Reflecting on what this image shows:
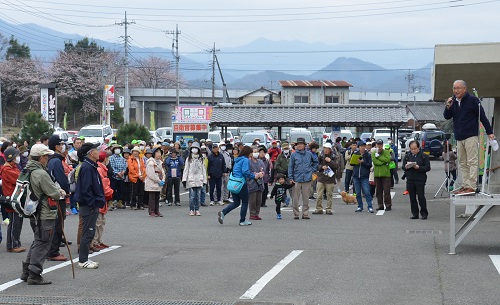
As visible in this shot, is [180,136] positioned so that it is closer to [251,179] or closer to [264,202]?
[264,202]

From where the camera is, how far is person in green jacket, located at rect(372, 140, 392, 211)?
19781 millimetres

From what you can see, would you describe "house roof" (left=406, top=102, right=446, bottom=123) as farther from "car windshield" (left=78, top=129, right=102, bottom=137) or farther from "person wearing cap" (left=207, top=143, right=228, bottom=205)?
"person wearing cap" (left=207, top=143, right=228, bottom=205)

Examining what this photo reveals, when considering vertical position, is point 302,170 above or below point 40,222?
above

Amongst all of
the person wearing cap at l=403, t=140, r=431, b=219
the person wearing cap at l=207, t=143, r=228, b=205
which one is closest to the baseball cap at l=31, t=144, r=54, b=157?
the person wearing cap at l=403, t=140, r=431, b=219

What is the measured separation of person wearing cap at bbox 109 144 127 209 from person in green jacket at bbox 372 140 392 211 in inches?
284

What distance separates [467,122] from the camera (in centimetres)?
1303

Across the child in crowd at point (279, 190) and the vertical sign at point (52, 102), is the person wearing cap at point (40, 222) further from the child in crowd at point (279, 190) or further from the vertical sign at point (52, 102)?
the vertical sign at point (52, 102)

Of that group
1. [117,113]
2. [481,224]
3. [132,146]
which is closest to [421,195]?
[481,224]

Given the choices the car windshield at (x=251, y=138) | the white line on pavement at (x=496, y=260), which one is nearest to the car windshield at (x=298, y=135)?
the car windshield at (x=251, y=138)

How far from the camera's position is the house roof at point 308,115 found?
34969mm

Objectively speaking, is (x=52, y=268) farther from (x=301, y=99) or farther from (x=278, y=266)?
(x=301, y=99)

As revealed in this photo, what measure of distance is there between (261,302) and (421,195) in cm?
987

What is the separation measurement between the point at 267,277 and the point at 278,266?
0.89 metres

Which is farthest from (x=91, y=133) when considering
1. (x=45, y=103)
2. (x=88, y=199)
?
(x=88, y=199)
